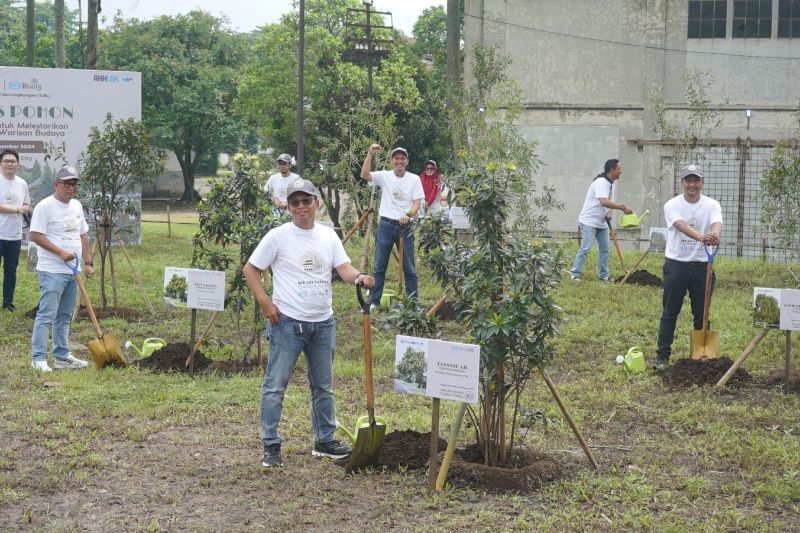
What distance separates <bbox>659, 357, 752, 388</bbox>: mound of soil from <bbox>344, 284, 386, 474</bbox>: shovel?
374 centimetres

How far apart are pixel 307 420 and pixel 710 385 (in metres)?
3.73

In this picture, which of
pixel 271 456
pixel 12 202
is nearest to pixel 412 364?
pixel 271 456

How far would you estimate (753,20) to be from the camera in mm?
27188

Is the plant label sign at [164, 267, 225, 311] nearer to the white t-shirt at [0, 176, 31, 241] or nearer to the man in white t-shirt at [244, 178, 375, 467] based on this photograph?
the man in white t-shirt at [244, 178, 375, 467]

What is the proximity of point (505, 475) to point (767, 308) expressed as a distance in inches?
157

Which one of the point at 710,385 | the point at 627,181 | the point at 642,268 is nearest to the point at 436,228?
the point at 710,385

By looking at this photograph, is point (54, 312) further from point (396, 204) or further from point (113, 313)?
point (396, 204)

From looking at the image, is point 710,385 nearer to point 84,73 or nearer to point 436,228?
point 436,228

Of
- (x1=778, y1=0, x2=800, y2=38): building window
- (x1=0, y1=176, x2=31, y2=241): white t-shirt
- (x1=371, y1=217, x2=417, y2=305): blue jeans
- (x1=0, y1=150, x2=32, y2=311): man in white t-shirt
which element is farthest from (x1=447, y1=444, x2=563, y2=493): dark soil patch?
(x1=778, y1=0, x2=800, y2=38): building window

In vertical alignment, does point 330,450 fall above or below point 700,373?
below

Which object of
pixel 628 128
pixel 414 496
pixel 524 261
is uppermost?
pixel 628 128

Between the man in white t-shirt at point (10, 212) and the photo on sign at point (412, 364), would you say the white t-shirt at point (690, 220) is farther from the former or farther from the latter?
the man in white t-shirt at point (10, 212)

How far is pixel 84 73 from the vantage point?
66.5 feet

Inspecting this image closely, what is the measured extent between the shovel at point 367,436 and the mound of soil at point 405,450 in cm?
14
